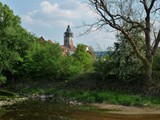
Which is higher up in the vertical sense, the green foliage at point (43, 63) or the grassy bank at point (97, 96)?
the green foliage at point (43, 63)

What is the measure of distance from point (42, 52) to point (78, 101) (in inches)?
741

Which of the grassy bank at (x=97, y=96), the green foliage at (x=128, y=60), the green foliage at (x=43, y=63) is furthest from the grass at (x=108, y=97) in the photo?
the green foliage at (x=43, y=63)

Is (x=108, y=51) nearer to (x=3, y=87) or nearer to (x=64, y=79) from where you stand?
(x=64, y=79)

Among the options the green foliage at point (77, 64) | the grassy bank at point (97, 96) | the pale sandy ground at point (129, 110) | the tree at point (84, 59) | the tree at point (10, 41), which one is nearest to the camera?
the pale sandy ground at point (129, 110)

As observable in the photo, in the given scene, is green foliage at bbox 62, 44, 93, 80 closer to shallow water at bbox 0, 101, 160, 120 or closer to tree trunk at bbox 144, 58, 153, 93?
tree trunk at bbox 144, 58, 153, 93

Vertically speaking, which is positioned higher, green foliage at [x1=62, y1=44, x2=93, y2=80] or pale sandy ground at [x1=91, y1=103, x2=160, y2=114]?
green foliage at [x1=62, y1=44, x2=93, y2=80]

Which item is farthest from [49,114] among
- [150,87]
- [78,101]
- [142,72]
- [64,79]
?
[64,79]

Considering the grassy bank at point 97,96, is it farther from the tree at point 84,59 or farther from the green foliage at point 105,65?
the tree at point 84,59

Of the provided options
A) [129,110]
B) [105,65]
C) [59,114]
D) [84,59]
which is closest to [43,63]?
[84,59]

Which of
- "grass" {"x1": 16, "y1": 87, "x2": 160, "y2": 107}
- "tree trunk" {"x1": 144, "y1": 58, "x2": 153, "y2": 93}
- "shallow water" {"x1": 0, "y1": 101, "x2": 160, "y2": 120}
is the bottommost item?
"shallow water" {"x1": 0, "y1": 101, "x2": 160, "y2": 120}

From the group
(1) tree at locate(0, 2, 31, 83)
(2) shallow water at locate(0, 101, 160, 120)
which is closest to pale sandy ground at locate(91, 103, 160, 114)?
(2) shallow water at locate(0, 101, 160, 120)

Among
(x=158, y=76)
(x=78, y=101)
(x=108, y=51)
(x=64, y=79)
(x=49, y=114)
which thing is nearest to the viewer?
(x=49, y=114)

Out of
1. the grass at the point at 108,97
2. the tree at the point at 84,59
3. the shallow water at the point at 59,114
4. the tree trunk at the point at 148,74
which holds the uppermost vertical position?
the tree at the point at 84,59

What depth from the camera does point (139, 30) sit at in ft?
123
